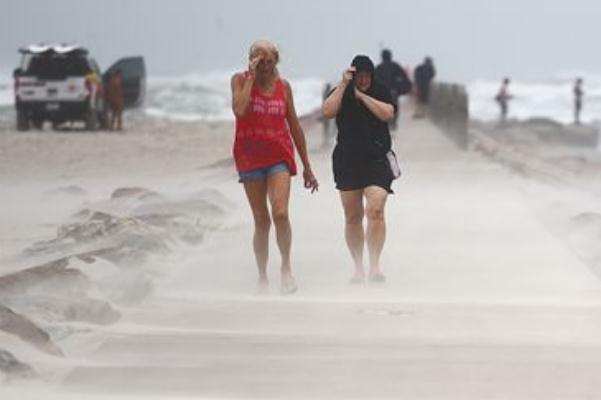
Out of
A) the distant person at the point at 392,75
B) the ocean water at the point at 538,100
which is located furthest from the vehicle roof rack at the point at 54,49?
the ocean water at the point at 538,100

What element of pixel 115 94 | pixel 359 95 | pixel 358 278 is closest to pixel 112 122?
pixel 115 94

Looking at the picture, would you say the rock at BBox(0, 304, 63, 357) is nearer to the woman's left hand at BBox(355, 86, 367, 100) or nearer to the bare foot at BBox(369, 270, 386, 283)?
the bare foot at BBox(369, 270, 386, 283)

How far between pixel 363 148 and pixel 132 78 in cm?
3101

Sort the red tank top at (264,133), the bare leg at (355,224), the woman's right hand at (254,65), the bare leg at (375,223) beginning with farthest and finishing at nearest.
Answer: the bare leg at (355,224)
the bare leg at (375,223)
the red tank top at (264,133)
the woman's right hand at (254,65)

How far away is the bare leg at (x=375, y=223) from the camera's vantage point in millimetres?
11445

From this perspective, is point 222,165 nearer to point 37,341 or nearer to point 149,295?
point 149,295

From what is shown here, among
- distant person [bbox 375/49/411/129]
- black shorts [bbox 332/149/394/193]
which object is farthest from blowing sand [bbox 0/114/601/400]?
distant person [bbox 375/49/411/129]

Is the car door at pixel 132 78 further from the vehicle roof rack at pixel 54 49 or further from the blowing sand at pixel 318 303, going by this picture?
the blowing sand at pixel 318 303

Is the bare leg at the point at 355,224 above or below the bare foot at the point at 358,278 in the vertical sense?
above

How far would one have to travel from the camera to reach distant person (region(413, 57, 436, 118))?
3884cm

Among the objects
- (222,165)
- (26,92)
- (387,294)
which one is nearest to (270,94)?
(387,294)

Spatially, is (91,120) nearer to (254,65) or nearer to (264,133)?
(264,133)

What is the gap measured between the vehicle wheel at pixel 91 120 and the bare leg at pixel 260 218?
89.7 feet

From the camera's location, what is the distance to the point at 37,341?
8.24 metres
